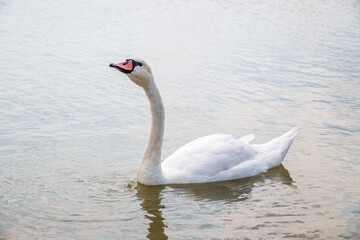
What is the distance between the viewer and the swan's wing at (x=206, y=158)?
6.72 metres

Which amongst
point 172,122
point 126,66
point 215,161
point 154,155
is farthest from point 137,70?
point 172,122

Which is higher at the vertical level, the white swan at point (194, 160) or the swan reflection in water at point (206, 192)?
the white swan at point (194, 160)

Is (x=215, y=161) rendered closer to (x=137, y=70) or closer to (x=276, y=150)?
(x=276, y=150)

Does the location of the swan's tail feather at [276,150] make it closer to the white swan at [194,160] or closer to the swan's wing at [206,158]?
the white swan at [194,160]

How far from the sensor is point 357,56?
1468cm

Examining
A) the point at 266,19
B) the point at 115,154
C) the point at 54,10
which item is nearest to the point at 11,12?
the point at 54,10

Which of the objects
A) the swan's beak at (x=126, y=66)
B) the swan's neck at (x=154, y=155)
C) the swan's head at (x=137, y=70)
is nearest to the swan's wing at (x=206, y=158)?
the swan's neck at (x=154, y=155)

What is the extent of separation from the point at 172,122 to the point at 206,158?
2422 millimetres

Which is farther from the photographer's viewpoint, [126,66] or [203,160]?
[203,160]

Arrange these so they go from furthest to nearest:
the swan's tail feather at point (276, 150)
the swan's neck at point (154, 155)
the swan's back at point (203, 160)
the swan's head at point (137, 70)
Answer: the swan's tail feather at point (276, 150), the swan's back at point (203, 160), the swan's neck at point (154, 155), the swan's head at point (137, 70)

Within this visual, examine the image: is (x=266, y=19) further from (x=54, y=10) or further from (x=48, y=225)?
(x=48, y=225)

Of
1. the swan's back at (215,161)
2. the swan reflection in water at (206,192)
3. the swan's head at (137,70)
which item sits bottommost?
the swan reflection in water at (206,192)

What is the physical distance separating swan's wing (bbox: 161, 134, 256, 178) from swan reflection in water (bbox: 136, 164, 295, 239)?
7.1 inches

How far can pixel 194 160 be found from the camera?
6750 millimetres
